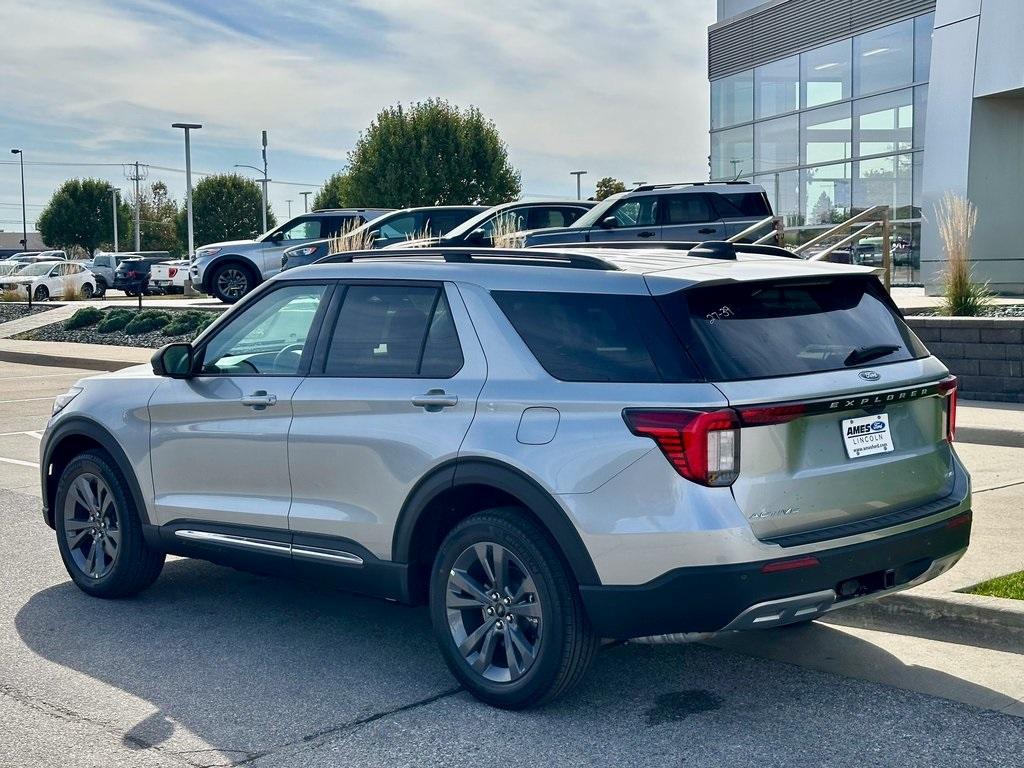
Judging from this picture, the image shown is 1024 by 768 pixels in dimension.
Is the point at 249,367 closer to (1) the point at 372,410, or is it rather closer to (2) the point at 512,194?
(1) the point at 372,410

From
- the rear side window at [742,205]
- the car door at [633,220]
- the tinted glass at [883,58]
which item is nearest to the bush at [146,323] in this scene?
the car door at [633,220]

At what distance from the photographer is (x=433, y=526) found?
5.24 metres

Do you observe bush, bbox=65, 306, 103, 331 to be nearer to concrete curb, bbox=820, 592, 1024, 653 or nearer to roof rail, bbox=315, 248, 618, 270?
roof rail, bbox=315, 248, 618, 270

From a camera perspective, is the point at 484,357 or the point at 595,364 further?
the point at 484,357

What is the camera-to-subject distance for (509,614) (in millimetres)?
4922

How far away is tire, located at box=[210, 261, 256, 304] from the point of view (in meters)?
26.0

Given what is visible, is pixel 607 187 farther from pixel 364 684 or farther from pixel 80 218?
pixel 364 684

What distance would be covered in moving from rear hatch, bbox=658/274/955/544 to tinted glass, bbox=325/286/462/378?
1.02 m

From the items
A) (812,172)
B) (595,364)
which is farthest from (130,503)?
(812,172)

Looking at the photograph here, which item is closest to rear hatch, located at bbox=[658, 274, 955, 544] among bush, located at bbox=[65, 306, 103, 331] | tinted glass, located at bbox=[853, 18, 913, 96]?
tinted glass, located at bbox=[853, 18, 913, 96]

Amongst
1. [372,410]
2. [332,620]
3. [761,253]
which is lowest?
[332,620]

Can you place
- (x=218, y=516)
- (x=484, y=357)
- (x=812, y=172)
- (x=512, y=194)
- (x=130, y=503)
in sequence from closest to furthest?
(x=484, y=357), (x=218, y=516), (x=130, y=503), (x=812, y=172), (x=512, y=194)

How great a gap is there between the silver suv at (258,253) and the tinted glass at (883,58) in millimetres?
11759

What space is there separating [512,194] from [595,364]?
54544 millimetres
